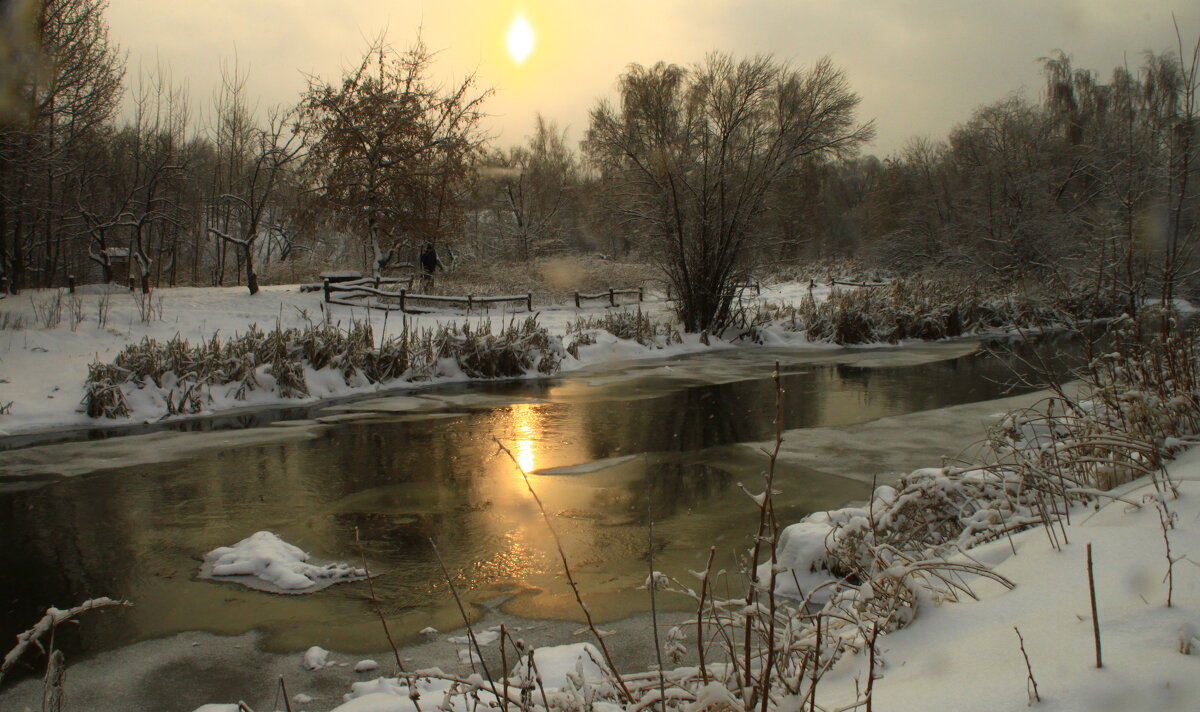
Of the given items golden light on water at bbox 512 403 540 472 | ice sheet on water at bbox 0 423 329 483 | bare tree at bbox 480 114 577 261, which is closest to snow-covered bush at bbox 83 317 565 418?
ice sheet on water at bbox 0 423 329 483

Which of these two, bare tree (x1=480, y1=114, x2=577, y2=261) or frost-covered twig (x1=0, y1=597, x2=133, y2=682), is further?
bare tree (x1=480, y1=114, x2=577, y2=261)

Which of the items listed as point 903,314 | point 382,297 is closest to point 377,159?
point 382,297

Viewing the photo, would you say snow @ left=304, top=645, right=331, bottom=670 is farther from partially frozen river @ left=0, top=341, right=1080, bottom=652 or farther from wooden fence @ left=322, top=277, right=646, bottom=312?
wooden fence @ left=322, top=277, right=646, bottom=312

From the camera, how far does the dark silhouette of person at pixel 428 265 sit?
94.0ft

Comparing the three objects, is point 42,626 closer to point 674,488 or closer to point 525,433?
point 674,488

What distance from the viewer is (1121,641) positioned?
204cm

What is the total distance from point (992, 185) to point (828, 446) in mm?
Result: 30843

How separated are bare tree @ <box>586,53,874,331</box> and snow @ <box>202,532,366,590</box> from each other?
16695 millimetres

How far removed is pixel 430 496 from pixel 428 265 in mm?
25128

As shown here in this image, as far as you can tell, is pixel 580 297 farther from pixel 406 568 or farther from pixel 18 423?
pixel 406 568

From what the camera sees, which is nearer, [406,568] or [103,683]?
[103,683]

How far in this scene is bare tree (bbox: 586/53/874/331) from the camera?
2041 cm

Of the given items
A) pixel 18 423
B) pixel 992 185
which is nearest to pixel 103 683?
pixel 18 423

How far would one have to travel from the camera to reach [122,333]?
1523 cm
